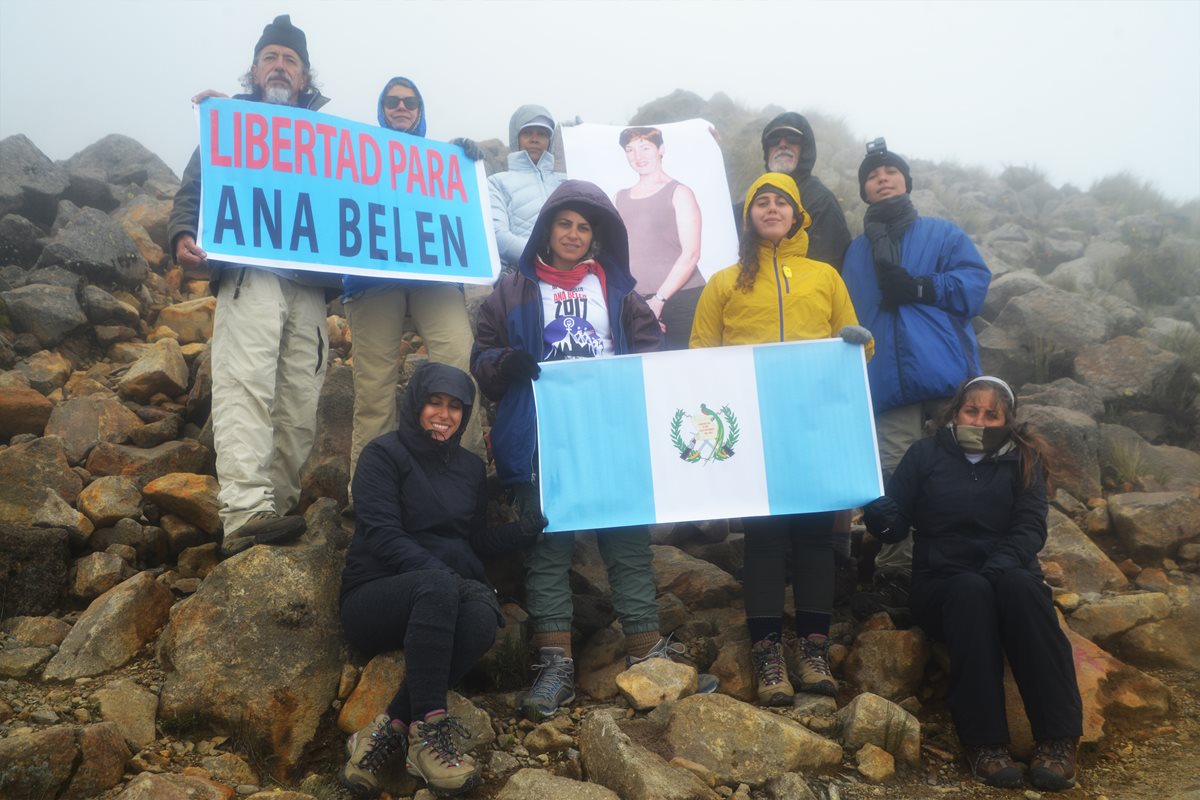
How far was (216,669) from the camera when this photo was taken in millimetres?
3652

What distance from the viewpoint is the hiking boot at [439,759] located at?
3.12m

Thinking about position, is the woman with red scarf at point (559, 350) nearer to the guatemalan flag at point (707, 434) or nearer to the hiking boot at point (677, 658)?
the hiking boot at point (677, 658)

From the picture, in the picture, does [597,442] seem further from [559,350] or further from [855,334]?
[855,334]

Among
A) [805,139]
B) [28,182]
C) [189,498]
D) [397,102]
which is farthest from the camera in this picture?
[28,182]

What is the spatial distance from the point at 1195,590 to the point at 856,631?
7.49 feet

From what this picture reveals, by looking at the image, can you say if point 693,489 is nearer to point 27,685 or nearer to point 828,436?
point 828,436

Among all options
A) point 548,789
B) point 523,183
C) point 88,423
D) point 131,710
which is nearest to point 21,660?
point 131,710

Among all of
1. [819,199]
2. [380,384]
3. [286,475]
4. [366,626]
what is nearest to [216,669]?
[366,626]

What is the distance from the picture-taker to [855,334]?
4238mm

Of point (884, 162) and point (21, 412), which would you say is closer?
point (884, 162)

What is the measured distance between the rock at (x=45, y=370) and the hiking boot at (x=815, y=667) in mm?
5790

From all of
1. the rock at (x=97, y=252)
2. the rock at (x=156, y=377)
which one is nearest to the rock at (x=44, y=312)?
the rock at (x=97, y=252)

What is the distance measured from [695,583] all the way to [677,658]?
0.84 metres

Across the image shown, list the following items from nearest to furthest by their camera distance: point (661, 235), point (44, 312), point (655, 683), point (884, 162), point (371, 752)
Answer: point (371, 752)
point (655, 683)
point (884, 162)
point (661, 235)
point (44, 312)
